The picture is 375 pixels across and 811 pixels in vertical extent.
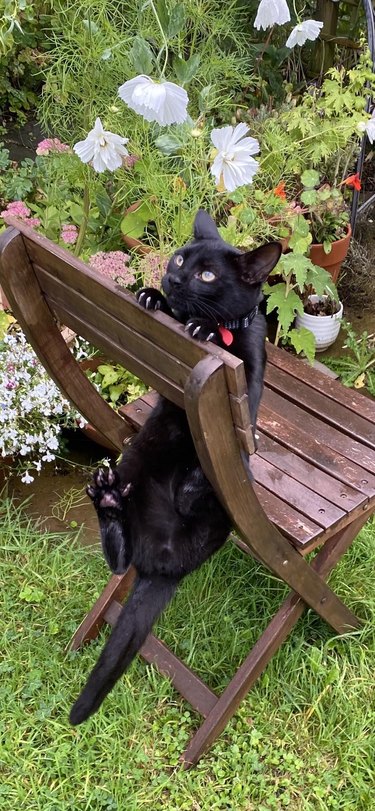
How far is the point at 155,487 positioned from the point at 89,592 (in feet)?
2.59

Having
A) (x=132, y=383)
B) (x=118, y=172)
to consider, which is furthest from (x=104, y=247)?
(x=132, y=383)

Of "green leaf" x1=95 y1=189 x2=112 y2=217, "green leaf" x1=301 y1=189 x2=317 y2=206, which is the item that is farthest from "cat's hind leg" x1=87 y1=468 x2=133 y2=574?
"green leaf" x1=95 y1=189 x2=112 y2=217

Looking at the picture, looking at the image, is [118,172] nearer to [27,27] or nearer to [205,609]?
[205,609]

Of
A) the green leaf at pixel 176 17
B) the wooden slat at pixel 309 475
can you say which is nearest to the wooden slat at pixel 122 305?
the wooden slat at pixel 309 475

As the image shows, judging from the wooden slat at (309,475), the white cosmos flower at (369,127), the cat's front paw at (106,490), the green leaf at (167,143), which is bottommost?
the wooden slat at (309,475)

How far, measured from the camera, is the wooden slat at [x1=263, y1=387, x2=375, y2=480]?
6.62 feet

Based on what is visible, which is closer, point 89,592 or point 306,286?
point 89,592

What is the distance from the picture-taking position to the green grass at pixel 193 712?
6.10 feet

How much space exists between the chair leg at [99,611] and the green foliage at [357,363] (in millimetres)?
1552

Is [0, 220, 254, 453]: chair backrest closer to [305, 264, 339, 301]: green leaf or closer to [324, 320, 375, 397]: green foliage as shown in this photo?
[305, 264, 339, 301]: green leaf

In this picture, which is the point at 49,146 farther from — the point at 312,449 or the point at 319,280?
the point at 312,449

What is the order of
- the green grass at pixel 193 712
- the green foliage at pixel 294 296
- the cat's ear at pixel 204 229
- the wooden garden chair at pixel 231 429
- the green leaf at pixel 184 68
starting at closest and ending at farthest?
the wooden garden chair at pixel 231 429
the cat's ear at pixel 204 229
the green grass at pixel 193 712
the green leaf at pixel 184 68
the green foliage at pixel 294 296

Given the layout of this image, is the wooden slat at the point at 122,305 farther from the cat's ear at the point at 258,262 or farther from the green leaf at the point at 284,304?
the green leaf at the point at 284,304

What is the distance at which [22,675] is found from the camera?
2104 millimetres
